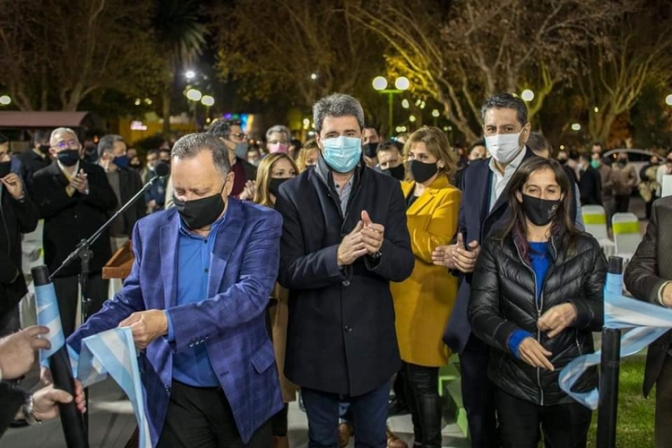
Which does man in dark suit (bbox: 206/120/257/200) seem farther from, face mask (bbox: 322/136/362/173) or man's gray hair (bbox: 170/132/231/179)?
man's gray hair (bbox: 170/132/231/179)

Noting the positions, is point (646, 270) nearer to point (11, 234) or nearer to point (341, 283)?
point (341, 283)

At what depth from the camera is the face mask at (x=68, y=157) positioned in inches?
268

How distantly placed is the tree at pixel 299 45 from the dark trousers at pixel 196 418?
27678 millimetres

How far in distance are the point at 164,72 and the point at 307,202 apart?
111ft

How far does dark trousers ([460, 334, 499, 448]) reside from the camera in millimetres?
4688

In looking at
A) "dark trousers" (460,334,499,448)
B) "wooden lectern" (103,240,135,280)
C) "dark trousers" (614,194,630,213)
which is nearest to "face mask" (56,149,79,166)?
"wooden lectern" (103,240,135,280)

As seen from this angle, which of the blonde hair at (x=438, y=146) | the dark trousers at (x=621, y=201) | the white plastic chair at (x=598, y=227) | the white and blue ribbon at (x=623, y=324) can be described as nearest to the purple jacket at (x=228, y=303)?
the white and blue ribbon at (x=623, y=324)

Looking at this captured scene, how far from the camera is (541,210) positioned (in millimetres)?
3982

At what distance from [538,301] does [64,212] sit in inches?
178

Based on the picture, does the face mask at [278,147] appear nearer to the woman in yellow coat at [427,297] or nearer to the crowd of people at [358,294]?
the crowd of people at [358,294]

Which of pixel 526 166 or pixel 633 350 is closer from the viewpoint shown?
pixel 633 350

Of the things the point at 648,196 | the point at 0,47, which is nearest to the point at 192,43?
the point at 0,47

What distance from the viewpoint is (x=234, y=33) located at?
32.3m

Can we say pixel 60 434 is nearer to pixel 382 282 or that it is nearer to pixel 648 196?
pixel 382 282
